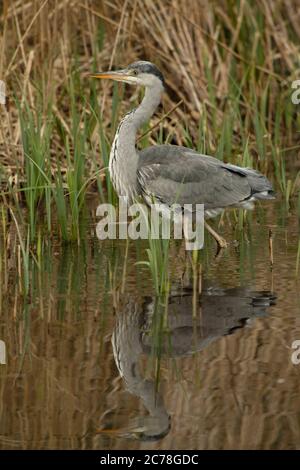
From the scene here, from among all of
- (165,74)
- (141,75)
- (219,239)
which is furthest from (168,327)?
(165,74)

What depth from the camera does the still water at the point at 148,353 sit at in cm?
424

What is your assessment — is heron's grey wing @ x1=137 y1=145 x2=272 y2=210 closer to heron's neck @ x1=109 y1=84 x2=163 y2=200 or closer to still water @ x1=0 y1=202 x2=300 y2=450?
heron's neck @ x1=109 y1=84 x2=163 y2=200

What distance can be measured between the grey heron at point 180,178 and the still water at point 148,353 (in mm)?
323

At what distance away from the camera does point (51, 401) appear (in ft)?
14.8

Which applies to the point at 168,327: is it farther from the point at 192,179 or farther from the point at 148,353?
the point at 192,179

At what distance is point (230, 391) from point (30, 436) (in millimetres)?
911

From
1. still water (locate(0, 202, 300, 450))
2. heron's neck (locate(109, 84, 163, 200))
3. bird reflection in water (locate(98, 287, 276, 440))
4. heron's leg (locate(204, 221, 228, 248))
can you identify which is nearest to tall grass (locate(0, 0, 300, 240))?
heron's neck (locate(109, 84, 163, 200))

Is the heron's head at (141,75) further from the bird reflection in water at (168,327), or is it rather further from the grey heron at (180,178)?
the bird reflection in water at (168,327)

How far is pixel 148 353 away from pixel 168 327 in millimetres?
377

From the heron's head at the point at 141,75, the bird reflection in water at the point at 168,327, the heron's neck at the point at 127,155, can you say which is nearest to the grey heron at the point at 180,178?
the heron's neck at the point at 127,155

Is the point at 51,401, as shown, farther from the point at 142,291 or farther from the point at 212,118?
the point at 212,118
